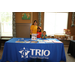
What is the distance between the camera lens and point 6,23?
5.80 m

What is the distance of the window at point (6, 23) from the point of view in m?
5.73

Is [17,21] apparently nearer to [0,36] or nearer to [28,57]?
[0,36]

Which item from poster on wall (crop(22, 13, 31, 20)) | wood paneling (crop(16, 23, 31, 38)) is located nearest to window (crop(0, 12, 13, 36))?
wood paneling (crop(16, 23, 31, 38))

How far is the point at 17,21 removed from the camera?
5.37 m

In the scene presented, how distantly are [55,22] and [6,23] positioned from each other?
10.5 feet

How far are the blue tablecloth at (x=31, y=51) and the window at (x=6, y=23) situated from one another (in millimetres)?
3082

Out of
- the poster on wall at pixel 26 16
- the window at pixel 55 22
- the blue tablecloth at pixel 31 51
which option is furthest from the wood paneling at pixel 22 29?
the blue tablecloth at pixel 31 51

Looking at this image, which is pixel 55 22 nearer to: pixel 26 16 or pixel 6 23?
pixel 26 16

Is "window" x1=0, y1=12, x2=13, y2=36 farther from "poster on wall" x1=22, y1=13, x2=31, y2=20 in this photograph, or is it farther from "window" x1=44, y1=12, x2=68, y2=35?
"window" x1=44, y1=12, x2=68, y2=35

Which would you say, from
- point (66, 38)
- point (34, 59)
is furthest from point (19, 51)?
point (66, 38)

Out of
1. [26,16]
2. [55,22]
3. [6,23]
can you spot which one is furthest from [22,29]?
[55,22]

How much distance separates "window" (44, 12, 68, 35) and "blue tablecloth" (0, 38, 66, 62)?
338 centimetres
